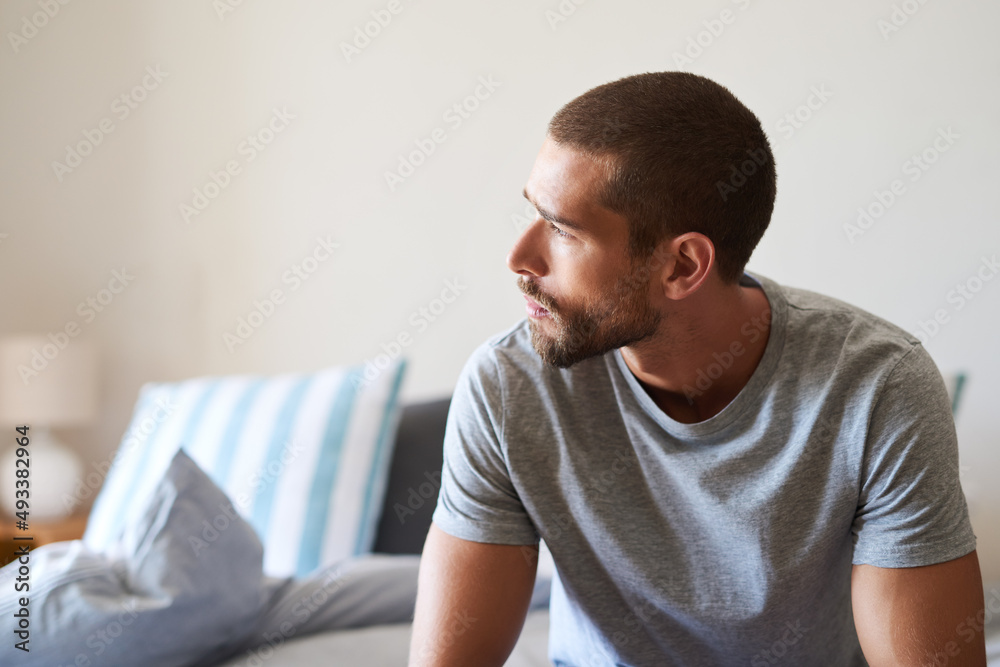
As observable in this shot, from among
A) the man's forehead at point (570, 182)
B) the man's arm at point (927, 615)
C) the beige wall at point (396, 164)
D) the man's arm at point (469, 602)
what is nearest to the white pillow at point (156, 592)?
the man's arm at point (469, 602)

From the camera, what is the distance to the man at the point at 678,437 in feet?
3.08

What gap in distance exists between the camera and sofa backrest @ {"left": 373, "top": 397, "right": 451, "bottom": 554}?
172 cm

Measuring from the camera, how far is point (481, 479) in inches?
40.3

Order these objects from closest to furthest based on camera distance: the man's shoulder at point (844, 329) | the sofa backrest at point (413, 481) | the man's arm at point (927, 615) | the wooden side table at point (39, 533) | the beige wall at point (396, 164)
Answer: the man's arm at point (927, 615) < the man's shoulder at point (844, 329) < the beige wall at point (396, 164) < the sofa backrest at point (413, 481) < the wooden side table at point (39, 533)

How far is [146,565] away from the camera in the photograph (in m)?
1.08

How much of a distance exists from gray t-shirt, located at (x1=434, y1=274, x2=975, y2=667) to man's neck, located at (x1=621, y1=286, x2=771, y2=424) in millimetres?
18

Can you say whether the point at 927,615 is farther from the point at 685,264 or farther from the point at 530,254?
the point at 530,254

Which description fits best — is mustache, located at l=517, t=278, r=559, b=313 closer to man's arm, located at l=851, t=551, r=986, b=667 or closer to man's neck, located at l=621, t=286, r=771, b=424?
man's neck, located at l=621, t=286, r=771, b=424

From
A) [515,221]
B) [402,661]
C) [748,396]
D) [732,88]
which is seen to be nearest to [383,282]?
[515,221]

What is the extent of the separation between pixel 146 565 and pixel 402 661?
0.38 metres

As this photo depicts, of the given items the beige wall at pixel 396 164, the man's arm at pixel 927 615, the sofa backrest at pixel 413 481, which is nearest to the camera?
the man's arm at pixel 927 615

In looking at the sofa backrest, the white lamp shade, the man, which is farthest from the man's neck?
the white lamp shade

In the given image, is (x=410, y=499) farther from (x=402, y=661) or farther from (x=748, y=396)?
(x=748, y=396)

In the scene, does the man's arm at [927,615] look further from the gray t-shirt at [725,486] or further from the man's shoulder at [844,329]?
the man's shoulder at [844,329]
